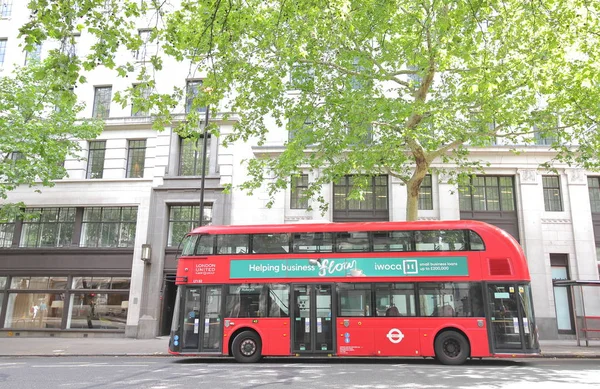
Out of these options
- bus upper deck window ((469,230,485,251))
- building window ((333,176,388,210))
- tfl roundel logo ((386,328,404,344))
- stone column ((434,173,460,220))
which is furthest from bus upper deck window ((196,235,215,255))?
stone column ((434,173,460,220))

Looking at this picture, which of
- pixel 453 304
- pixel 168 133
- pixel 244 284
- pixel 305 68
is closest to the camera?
pixel 453 304

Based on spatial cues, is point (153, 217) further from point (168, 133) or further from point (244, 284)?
point (244, 284)

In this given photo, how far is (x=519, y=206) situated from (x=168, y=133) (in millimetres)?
16904

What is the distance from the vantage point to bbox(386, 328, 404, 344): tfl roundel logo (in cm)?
1198

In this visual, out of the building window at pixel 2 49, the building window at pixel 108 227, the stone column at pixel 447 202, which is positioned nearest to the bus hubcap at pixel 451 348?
the stone column at pixel 447 202

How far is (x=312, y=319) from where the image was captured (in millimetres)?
12469

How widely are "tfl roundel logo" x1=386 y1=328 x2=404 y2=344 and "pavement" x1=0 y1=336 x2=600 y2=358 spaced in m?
5.16

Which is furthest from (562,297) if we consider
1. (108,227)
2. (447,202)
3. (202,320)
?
(108,227)

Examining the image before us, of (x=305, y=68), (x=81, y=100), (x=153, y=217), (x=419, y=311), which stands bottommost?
(x=419, y=311)

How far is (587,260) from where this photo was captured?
1886 cm

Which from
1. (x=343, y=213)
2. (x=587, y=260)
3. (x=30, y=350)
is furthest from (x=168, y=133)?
(x=587, y=260)

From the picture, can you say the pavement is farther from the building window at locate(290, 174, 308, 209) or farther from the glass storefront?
the building window at locate(290, 174, 308, 209)

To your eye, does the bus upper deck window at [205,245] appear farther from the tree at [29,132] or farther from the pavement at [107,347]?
the tree at [29,132]

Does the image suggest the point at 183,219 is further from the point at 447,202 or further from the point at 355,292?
the point at 447,202
